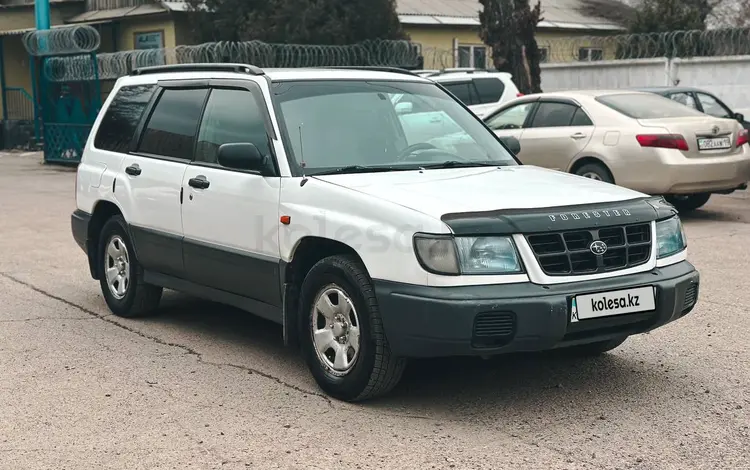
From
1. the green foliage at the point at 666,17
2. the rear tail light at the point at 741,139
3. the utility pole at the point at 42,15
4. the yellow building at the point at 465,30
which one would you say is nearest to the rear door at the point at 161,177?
the rear tail light at the point at 741,139

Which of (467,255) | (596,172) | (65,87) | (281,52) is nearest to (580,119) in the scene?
(596,172)

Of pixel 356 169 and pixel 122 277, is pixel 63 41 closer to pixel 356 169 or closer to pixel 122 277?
pixel 122 277

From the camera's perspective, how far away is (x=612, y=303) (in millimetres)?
5020

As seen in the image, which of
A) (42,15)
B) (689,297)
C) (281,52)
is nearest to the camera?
(689,297)

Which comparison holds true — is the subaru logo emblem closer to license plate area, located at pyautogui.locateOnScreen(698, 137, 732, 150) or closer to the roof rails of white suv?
the roof rails of white suv

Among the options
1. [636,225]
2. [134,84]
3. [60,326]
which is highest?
[134,84]

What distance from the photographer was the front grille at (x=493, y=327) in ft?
15.7

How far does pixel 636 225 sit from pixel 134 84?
4030mm

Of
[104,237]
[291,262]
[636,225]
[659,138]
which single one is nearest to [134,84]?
[104,237]

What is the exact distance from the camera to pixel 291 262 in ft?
18.6

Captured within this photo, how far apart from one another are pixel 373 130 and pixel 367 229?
46.6 inches

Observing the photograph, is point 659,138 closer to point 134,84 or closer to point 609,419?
point 134,84

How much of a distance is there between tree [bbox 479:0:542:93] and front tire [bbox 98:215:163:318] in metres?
14.5

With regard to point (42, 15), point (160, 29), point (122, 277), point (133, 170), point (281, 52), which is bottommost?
point (122, 277)
